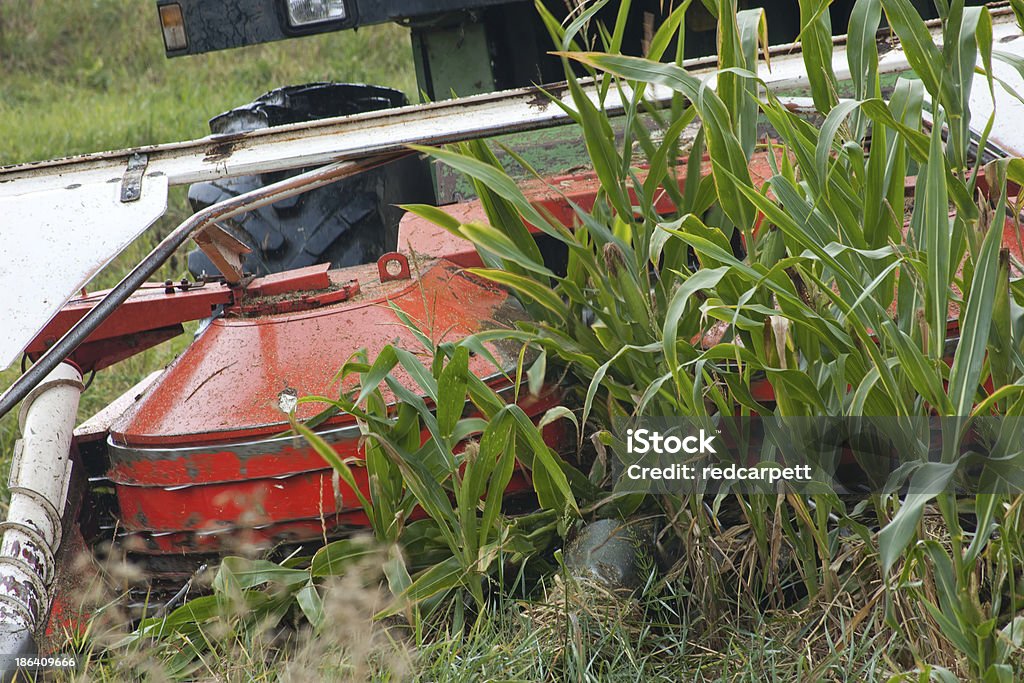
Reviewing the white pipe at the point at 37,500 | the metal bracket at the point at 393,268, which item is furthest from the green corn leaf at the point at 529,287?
the white pipe at the point at 37,500

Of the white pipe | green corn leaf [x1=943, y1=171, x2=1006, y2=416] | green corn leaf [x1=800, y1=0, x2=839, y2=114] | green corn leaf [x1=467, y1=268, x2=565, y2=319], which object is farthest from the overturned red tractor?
green corn leaf [x1=943, y1=171, x2=1006, y2=416]

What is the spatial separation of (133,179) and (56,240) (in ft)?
0.63

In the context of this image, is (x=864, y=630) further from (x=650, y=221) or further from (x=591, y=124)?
(x=591, y=124)

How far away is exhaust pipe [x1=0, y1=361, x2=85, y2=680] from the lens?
1530 millimetres

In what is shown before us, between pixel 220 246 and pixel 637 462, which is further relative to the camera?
pixel 220 246

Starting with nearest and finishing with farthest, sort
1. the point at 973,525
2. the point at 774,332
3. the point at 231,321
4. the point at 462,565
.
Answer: the point at 774,332 → the point at 462,565 → the point at 973,525 → the point at 231,321

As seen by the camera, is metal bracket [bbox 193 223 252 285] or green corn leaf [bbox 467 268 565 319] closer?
green corn leaf [bbox 467 268 565 319]

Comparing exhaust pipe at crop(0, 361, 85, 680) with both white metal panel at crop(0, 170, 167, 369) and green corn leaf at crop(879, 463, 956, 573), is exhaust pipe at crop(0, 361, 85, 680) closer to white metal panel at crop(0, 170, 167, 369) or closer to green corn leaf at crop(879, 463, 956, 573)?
white metal panel at crop(0, 170, 167, 369)

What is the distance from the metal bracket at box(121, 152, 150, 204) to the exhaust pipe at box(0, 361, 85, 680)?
1.04 ft

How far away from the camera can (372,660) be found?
1538mm

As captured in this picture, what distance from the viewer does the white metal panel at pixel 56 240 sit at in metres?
1.65

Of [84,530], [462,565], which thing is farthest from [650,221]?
[84,530]

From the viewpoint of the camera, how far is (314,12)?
255 centimetres

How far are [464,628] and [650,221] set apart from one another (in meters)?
0.64
